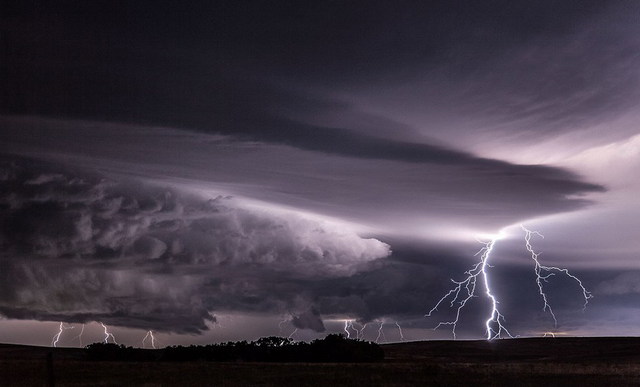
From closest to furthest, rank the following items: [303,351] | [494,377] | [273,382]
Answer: [273,382] → [494,377] → [303,351]

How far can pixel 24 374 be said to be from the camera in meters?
44.0

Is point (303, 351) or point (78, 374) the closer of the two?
point (78, 374)

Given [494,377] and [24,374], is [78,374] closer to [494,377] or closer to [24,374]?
[24,374]

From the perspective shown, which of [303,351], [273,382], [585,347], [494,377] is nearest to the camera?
[273,382]

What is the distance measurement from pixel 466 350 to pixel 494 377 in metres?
86.2

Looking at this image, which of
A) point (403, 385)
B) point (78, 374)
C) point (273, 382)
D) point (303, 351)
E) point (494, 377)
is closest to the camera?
point (403, 385)

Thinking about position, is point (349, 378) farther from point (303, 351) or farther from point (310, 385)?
point (303, 351)

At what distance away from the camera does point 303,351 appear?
233 feet

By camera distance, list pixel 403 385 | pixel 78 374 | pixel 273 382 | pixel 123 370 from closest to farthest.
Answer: pixel 403 385, pixel 273 382, pixel 78 374, pixel 123 370

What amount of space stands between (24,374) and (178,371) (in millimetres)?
9978

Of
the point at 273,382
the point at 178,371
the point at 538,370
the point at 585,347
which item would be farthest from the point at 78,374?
the point at 585,347

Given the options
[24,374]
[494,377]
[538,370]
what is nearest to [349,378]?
[494,377]

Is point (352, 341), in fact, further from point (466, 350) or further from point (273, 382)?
point (466, 350)

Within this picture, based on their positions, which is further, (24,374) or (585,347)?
(585,347)
